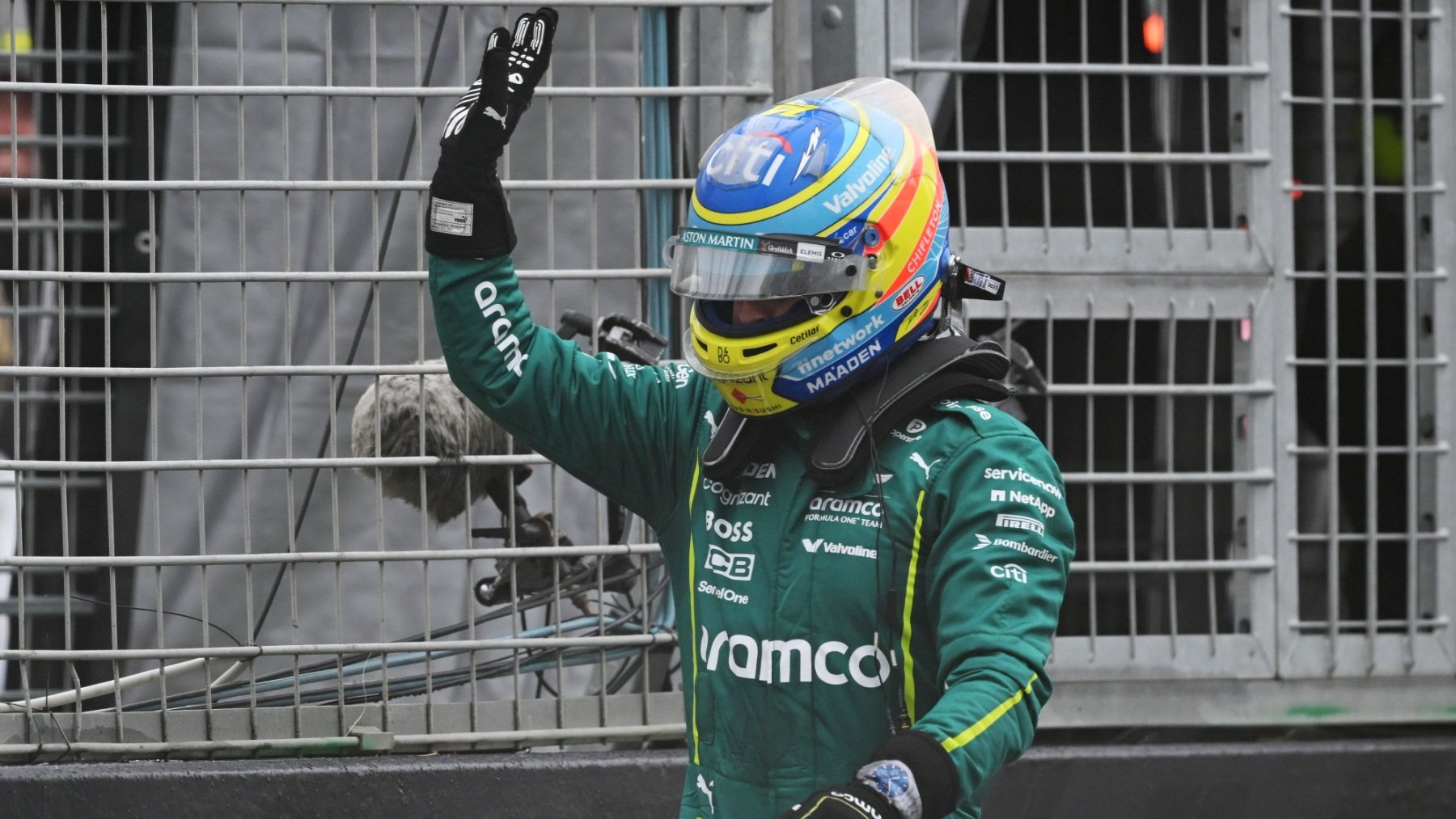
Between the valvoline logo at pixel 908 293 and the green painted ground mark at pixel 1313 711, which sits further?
the green painted ground mark at pixel 1313 711

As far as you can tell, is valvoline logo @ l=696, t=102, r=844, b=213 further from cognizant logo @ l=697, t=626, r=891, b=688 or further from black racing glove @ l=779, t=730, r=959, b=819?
black racing glove @ l=779, t=730, r=959, b=819

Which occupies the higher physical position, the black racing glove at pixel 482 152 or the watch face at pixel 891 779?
the black racing glove at pixel 482 152

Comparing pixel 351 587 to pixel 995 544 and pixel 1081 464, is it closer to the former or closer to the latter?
pixel 1081 464

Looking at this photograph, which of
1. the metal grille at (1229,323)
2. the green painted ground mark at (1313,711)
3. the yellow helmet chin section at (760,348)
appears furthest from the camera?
the green painted ground mark at (1313,711)

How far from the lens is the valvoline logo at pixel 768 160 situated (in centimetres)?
223

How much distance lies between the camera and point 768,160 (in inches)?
88.5

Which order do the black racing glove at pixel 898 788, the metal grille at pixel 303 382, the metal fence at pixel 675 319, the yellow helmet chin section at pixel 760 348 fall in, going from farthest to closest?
1. the metal fence at pixel 675 319
2. the metal grille at pixel 303 382
3. the yellow helmet chin section at pixel 760 348
4. the black racing glove at pixel 898 788

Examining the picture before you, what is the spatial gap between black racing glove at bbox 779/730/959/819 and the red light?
2.54m

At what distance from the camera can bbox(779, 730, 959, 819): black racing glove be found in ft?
5.78

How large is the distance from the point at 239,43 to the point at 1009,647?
2246mm

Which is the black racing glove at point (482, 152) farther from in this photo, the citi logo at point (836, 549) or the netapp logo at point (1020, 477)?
the netapp logo at point (1020, 477)

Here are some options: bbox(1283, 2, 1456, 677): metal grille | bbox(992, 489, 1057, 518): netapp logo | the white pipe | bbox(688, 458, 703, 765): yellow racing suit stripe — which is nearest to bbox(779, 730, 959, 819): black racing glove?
bbox(992, 489, 1057, 518): netapp logo

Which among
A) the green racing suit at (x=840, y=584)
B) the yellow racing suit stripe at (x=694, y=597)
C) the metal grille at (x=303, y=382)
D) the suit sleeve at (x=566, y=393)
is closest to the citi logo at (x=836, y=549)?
the green racing suit at (x=840, y=584)

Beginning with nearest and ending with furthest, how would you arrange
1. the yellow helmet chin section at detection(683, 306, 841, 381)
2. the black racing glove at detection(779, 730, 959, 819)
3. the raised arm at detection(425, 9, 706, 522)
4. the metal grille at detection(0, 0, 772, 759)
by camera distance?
the black racing glove at detection(779, 730, 959, 819) → the yellow helmet chin section at detection(683, 306, 841, 381) → the raised arm at detection(425, 9, 706, 522) → the metal grille at detection(0, 0, 772, 759)
